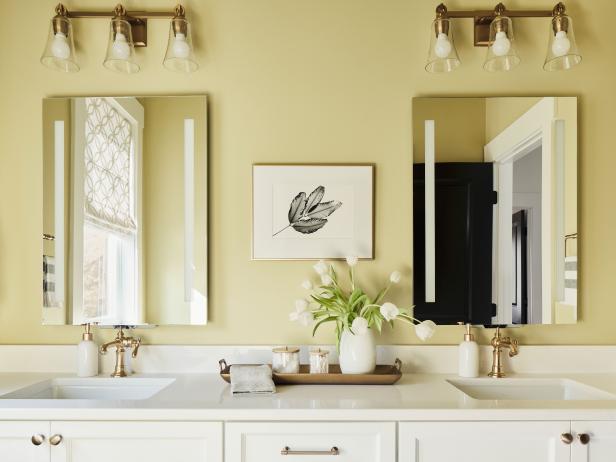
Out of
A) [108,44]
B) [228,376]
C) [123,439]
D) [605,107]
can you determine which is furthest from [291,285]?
[605,107]

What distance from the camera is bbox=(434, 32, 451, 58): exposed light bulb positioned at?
204 centimetres

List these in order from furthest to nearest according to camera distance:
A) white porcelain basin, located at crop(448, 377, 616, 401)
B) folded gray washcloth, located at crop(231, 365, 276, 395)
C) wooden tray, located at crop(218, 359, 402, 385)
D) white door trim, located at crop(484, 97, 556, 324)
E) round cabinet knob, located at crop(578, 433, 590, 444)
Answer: white door trim, located at crop(484, 97, 556, 324), white porcelain basin, located at crop(448, 377, 616, 401), wooden tray, located at crop(218, 359, 402, 385), folded gray washcloth, located at crop(231, 365, 276, 395), round cabinet knob, located at crop(578, 433, 590, 444)

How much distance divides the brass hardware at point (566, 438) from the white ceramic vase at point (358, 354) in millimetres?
623

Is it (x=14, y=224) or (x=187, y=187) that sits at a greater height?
(x=187, y=187)

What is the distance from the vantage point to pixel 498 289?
215 centimetres

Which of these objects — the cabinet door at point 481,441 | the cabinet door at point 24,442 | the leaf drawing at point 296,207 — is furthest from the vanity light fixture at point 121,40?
the cabinet door at point 481,441

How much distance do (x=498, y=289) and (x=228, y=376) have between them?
1.05 meters

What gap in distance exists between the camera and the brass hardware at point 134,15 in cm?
211

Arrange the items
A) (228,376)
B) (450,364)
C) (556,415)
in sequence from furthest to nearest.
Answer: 1. (450,364)
2. (228,376)
3. (556,415)

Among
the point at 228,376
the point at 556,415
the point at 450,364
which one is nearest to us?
the point at 556,415

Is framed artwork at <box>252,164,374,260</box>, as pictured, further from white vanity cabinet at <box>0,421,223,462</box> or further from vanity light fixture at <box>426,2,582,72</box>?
white vanity cabinet at <box>0,421,223,462</box>

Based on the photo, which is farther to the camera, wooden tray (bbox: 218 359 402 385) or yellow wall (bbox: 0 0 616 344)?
yellow wall (bbox: 0 0 616 344)

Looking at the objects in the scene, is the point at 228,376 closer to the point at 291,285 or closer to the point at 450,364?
the point at 291,285

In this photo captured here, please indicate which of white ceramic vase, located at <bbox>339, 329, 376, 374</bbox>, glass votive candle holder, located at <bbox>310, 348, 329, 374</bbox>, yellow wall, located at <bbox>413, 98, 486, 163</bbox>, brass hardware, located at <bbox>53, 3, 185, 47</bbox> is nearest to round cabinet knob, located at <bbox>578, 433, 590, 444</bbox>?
white ceramic vase, located at <bbox>339, 329, 376, 374</bbox>
